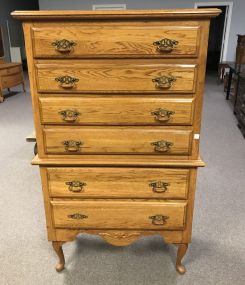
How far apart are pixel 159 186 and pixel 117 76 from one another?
0.62 metres

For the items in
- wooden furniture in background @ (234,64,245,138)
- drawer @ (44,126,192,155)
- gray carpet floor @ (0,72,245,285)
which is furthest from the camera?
wooden furniture in background @ (234,64,245,138)

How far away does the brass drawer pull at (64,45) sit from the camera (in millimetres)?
1286

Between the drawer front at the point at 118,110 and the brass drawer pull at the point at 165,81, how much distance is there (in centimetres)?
7

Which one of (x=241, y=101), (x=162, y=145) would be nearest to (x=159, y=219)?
(x=162, y=145)

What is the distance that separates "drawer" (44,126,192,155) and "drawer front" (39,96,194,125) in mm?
42

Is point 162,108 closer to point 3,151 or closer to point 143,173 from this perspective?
point 143,173

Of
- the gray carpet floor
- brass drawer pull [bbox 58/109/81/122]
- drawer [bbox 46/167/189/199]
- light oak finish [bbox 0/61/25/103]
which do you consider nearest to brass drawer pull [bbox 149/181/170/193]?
drawer [bbox 46/167/189/199]

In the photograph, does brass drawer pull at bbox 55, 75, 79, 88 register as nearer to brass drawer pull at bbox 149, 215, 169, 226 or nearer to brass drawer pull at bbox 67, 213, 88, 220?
brass drawer pull at bbox 67, 213, 88, 220

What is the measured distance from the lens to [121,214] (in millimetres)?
1613

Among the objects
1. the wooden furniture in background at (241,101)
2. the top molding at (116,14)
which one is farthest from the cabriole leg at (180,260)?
the wooden furniture in background at (241,101)

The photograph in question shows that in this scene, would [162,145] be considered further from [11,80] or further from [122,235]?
[11,80]

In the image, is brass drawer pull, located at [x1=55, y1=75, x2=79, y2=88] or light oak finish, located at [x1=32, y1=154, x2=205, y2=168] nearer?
brass drawer pull, located at [x1=55, y1=75, x2=79, y2=88]

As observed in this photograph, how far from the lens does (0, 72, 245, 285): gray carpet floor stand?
1826mm

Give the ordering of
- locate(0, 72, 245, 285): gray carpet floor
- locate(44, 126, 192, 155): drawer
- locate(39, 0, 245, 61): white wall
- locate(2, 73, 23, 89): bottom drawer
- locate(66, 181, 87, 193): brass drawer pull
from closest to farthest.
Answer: locate(44, 126, 192, 155): drawer → locate(66, 181, 87, 193): brass drawer pull → locate(0, 72, 245, 285): gray carpet floor → locate(2, 73, 23, 89): bottom drawer → locate(39, 0, 245, 61): white wall
